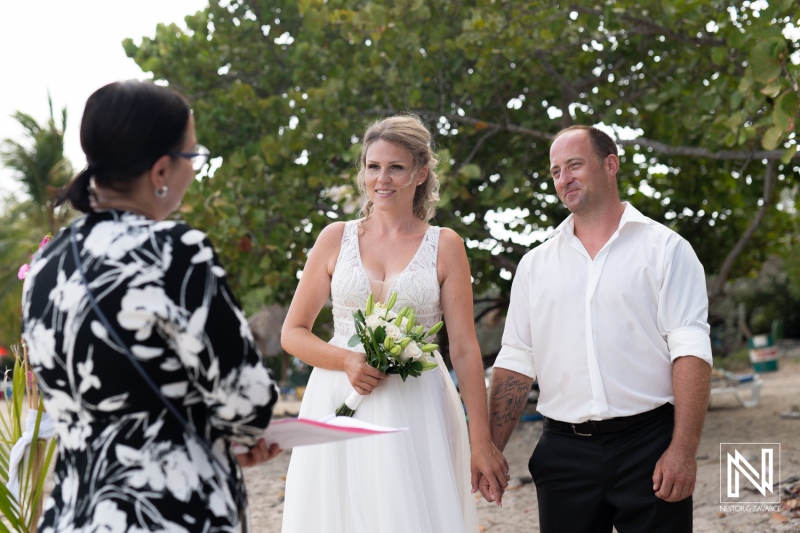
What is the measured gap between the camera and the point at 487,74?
29.0ft

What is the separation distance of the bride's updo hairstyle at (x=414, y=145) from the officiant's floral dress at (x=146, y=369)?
2.06 meters

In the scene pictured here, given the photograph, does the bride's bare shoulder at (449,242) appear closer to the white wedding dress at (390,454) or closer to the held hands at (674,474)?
the white wedding dress at (390,454)

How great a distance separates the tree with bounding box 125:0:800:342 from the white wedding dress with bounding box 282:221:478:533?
12.7 feet

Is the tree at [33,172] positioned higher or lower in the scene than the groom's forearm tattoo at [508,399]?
higher

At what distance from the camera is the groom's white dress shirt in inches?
133

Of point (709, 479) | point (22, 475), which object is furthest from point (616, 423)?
point (709, 479)

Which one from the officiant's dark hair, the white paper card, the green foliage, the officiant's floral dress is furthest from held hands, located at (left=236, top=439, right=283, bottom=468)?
the green foliage

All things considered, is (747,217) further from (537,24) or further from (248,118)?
(248,118)

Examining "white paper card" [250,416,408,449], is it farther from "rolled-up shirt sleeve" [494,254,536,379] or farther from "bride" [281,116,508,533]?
"rolled-up shirt sleeve" [494,254,536,379]

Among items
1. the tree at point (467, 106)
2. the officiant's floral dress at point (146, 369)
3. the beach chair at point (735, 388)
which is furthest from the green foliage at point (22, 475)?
the beach chair at point (735, 388)

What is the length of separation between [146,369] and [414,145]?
2.26 m

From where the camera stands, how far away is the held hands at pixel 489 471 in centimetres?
354

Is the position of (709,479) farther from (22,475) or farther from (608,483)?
(22,475)

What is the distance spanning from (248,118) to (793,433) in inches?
265
